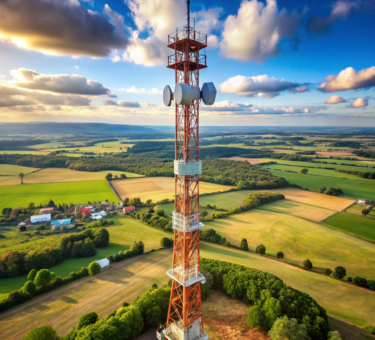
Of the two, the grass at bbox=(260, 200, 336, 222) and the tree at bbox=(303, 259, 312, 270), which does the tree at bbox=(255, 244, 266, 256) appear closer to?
the tree at bbox=(303, 259, 312, 270)

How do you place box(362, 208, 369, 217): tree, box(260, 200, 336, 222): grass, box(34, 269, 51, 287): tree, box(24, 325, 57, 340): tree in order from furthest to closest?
box(260, 200, 336, 222): grass < box(362, 208, 369, 217): tree < box(34, 269, 51, 287): tree < box(24, 325, 57, 340): tree

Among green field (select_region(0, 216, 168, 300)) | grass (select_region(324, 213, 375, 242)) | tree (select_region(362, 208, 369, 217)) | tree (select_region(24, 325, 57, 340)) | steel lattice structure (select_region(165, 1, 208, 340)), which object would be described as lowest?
green field (select_region(0, 216, 168, 300))

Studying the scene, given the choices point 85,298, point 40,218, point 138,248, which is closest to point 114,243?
point 138,248

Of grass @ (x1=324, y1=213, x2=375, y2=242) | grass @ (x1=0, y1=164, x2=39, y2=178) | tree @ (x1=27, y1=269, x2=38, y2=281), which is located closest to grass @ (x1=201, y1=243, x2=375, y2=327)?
grass @ (x1=324, y1=213, x2=375, y2=242)

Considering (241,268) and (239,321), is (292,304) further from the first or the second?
(241,268)

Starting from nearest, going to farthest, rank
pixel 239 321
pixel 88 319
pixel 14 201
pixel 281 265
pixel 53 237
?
pixel 88 319 < pixel 239 321 < pixel 281 265 < pixel 53 237 < pixel 14 201

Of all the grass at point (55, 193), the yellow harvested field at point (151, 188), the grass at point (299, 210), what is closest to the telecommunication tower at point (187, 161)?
the grass at point (299, 210)

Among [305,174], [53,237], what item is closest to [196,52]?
[53,237]
